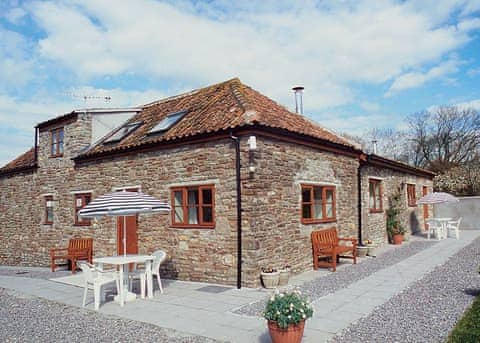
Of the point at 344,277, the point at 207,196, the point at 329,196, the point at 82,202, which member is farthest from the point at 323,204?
the point at 82,202

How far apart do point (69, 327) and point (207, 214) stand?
4175 mm

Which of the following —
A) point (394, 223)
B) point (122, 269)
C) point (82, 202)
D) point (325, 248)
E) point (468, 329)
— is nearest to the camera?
point (468, 329)

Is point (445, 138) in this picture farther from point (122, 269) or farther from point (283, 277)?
Answer: point (122, 269)

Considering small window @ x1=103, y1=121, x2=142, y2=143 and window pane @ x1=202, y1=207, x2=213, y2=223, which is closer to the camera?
window pane @ x1=202, y1=207, x2=213, y2=223

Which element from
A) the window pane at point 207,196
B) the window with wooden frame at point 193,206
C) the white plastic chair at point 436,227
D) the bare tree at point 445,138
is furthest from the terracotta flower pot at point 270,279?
the bare tree at point 445,138

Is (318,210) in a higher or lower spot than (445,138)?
lower

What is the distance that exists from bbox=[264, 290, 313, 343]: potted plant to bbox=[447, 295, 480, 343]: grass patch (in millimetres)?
1896

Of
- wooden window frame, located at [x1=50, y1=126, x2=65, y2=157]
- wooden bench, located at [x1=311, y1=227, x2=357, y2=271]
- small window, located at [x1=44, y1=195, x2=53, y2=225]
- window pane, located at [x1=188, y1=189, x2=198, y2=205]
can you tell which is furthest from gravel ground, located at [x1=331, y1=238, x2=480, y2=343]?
small window, located at [x1=44, y1=195, x2=53, y2=225]

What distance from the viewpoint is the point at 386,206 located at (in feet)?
54.6

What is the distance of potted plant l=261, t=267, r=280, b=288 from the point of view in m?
8.87

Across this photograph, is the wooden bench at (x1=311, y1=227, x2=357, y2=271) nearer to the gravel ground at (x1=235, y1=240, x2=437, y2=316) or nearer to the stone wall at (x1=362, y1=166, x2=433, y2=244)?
the gravel ground at (x1=235, y1=240, x2=437, y2=316)

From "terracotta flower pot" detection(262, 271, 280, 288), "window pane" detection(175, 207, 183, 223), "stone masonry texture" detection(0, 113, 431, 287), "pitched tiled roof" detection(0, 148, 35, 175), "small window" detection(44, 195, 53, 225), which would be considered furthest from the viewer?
"pitched tiled roof" detection(0, 148, 35, 175)

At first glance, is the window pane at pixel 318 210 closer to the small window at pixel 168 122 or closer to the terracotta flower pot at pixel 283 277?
the terracotta flower pot at pixel 283 277

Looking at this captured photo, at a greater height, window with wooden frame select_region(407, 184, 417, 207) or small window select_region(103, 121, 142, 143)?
small window select_region(103, 121, 142, 143)
